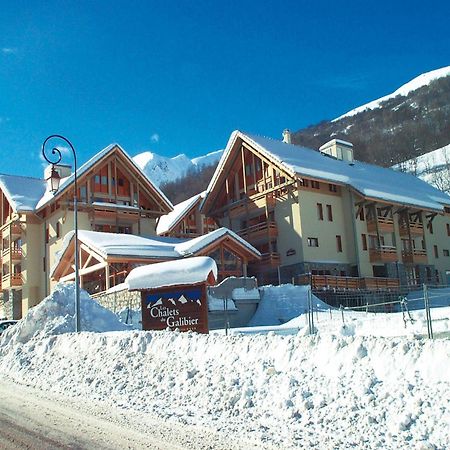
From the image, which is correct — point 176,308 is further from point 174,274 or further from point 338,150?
point 338,150

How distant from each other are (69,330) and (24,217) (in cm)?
2874

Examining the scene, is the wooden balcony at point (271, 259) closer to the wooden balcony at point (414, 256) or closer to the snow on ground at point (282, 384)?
the wooden balcony at point (414, 256)

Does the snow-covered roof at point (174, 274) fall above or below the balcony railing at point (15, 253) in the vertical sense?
below

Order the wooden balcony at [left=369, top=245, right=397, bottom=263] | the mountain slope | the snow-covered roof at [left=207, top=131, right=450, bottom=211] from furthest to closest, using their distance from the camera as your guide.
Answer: the mountain slope
the wooden balcony at [left=369, top=245, right=397, bottom=263]
the snow-covered roof at [left=207, top=131, right=450, bottom=211]

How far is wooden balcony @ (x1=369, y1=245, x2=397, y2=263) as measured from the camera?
1568 inches

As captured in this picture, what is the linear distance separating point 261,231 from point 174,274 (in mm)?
24996

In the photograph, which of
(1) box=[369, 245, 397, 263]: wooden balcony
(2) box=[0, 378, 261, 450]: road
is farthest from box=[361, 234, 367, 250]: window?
(2) box=[0, 378, 261, 450]: road

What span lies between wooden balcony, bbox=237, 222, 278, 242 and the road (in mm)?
29149

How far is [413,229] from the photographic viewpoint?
4406cm

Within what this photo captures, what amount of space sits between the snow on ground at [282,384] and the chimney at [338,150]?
38.8 meters

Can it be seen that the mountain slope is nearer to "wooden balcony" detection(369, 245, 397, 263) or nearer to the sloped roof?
"wooden balcony" detection(369, 245, 397, 263)

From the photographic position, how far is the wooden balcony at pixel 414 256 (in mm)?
42531

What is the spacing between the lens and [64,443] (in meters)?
7.78

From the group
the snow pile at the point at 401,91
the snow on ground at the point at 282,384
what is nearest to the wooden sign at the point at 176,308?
the snow on ground at the point at 282,384
